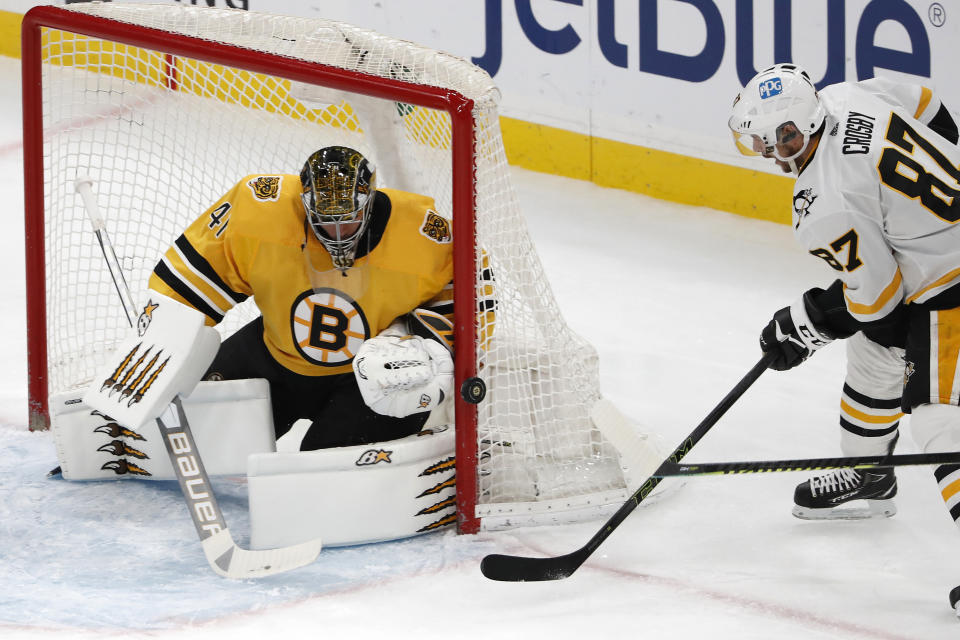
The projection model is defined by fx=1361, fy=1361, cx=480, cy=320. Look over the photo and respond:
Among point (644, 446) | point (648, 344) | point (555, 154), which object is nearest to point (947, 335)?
point (644, 446)

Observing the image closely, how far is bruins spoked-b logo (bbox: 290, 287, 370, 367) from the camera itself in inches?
110

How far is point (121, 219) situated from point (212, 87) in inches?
17.2

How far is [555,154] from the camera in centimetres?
516

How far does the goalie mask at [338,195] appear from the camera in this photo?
2619 mm

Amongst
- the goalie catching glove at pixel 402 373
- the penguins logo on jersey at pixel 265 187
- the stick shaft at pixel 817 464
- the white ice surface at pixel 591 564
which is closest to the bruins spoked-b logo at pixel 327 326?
the goalie catching glove at pixel 402 373

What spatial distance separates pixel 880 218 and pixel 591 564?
868mm

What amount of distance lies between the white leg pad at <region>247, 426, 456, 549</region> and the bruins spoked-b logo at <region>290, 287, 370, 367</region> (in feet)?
0.83

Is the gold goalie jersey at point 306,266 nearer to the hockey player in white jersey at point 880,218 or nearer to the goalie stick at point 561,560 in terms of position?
the goalie stick at point 561,560

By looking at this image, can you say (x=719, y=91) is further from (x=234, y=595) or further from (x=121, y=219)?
(x=234, y=595)

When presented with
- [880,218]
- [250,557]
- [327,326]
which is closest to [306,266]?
[327,326]

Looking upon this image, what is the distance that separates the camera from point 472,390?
2648 mm

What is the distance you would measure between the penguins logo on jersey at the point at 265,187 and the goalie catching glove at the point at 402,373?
37cm

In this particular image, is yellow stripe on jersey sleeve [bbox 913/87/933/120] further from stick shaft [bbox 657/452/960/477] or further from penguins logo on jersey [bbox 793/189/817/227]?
stick shaft [bbox 657/452/960/477]

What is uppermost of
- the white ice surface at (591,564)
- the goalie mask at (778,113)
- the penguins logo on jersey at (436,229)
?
the goalie mask at (778,113)
